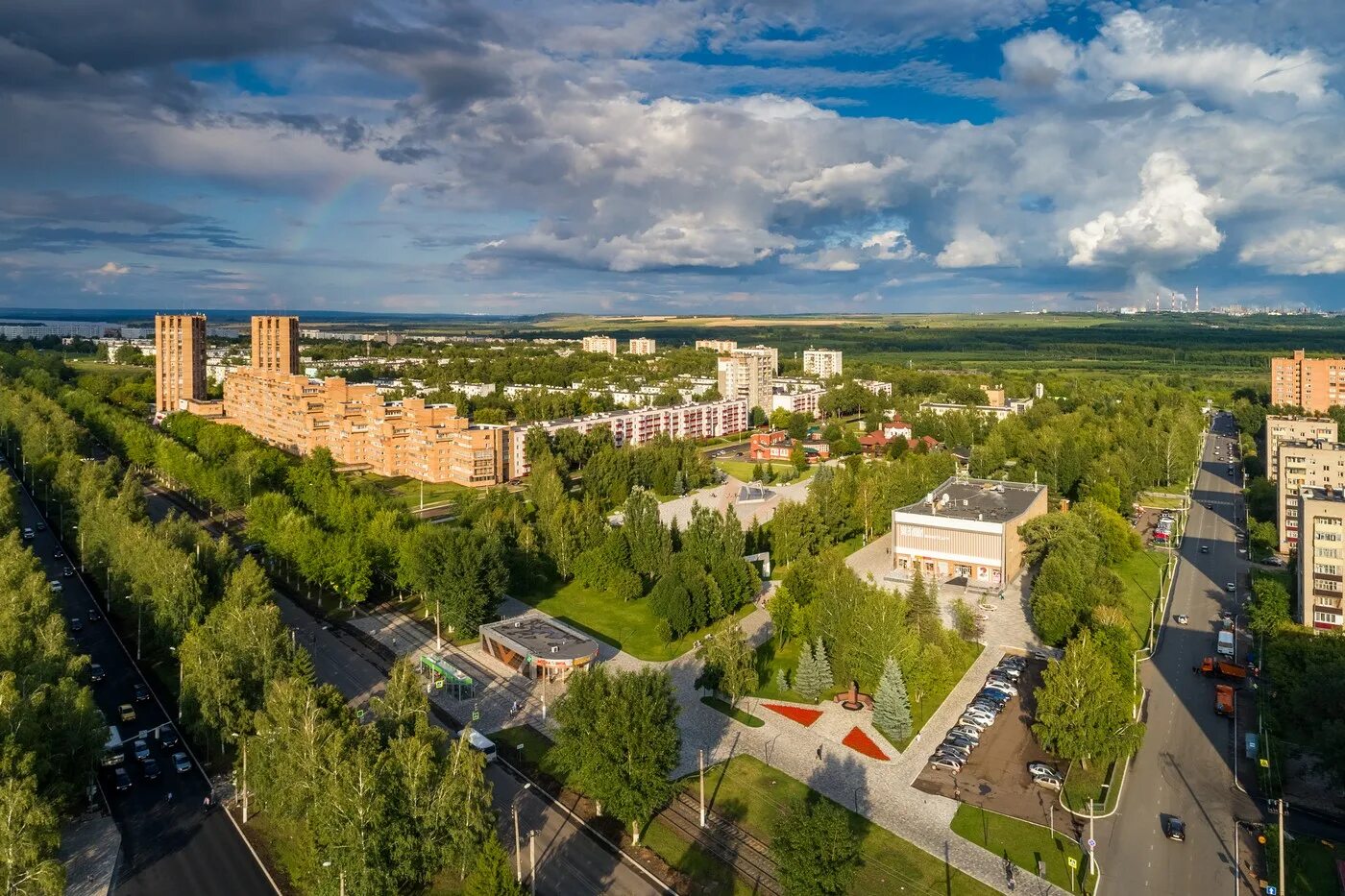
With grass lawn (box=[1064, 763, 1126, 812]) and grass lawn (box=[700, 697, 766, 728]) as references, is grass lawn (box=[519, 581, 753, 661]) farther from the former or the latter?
grass lawn (box=[1064, 763, 1126, 812])

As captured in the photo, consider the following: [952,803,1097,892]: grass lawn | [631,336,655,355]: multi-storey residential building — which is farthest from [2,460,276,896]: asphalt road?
[631,336,655,355]: multi-storey residential building

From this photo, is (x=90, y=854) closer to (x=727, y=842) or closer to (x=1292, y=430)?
(x=727, y=842)

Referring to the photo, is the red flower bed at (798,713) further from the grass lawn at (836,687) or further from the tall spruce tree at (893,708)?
the tall spruce tree at (893,708)

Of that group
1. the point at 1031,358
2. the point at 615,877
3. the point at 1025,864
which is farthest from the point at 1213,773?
the point at 1031,358

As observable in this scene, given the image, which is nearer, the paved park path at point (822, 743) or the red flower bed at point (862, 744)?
the paved park path at point (822, 743)

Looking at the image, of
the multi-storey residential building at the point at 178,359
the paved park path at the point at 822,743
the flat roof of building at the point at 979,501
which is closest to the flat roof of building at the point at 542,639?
the paved park path at the point at 822,743

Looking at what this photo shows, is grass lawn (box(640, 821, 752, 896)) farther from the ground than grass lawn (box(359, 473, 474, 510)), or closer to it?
closer to it
